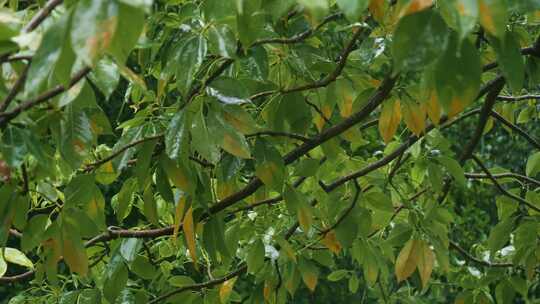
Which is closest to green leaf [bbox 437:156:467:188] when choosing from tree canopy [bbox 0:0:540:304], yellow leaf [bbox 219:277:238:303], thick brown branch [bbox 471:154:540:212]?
tree canopy [bbox 0:0:540:304]

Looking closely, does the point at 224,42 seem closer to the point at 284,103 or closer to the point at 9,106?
the point at 9,106

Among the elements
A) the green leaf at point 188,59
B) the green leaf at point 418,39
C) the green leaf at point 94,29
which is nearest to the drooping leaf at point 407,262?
the green leaf at point 188,59

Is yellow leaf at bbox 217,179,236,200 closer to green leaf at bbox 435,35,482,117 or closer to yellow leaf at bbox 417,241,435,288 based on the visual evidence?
yellow leaf at bbox 417,241,435,288

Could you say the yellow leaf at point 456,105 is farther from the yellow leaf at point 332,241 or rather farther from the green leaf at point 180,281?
the green leaf at point 180,281

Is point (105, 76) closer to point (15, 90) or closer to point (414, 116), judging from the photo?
point (15, 90)

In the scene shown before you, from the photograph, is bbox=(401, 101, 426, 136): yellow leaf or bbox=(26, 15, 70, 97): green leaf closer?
bbox=(26, 15, 70, 97): green leaf

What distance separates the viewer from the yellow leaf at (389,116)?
1.50 metres

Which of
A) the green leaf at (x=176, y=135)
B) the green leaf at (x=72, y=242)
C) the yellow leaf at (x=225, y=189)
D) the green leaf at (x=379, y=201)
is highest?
the green leaf at (x=176, y=135)

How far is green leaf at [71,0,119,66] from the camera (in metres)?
0.72

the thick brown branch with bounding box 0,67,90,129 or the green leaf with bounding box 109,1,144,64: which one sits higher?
the green leaf with bounding box 109,1,144,64

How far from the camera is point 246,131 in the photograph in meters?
1.23

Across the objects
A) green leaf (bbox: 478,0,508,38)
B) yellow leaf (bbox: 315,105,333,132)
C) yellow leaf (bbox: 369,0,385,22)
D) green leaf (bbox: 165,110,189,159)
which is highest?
green leaf (bbox: 478,0,508,38)

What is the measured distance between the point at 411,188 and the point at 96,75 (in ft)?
3.88

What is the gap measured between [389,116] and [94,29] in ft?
2.77
